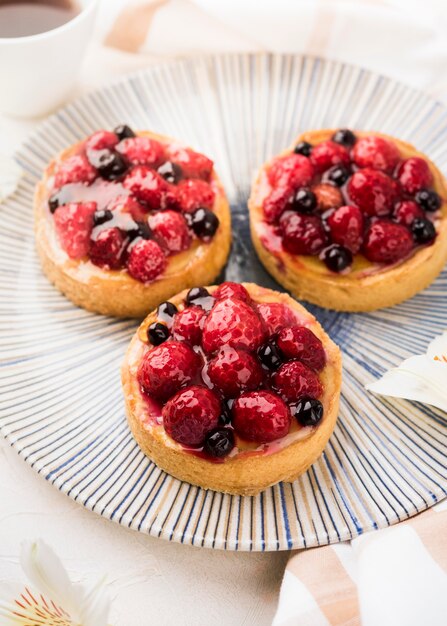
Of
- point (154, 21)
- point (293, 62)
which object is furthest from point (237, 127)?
point (154, 21)

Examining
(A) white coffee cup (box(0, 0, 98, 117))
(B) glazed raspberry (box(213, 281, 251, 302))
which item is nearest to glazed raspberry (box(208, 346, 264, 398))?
(B) glazed raspberry (box(213, 281, 251, 302))

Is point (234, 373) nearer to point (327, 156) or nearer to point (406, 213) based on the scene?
point (406, 213)

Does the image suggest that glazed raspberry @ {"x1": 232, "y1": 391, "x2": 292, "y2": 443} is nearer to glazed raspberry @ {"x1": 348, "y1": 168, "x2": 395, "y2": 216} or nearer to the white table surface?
the white table surface

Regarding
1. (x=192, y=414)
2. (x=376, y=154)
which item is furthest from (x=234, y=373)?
(x=376, y=154)

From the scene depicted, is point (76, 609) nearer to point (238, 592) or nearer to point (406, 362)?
point (238, 592)

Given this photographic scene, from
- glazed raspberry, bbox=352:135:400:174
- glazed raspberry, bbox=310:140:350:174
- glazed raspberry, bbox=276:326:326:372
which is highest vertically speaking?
glazed raspberry, bbox=352:135:400:174

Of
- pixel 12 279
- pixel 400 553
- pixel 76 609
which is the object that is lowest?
pixel 12 279
